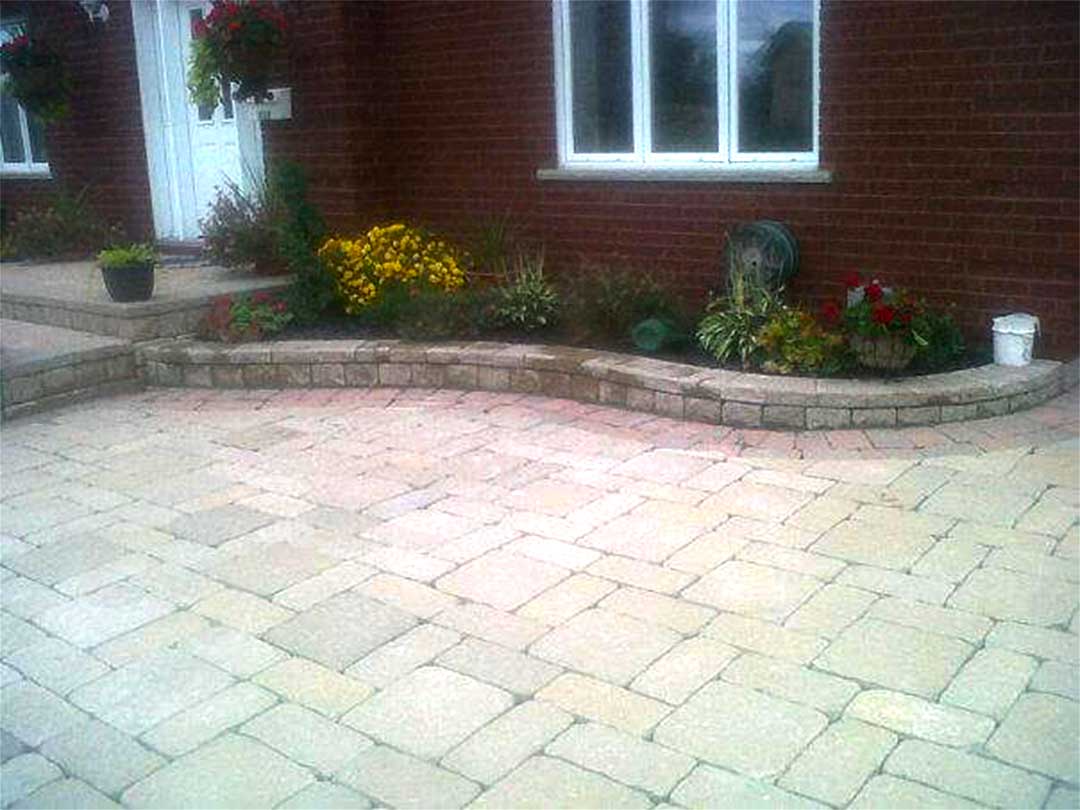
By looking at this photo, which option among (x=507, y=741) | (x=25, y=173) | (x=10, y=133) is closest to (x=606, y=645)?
(x=507, y=741)

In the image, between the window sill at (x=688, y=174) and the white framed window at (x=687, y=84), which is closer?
the window sill at (x=688, y=174)

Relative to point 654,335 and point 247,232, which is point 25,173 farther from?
point 654,335

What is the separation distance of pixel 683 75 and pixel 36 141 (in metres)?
8.22

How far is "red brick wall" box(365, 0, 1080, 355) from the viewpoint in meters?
5.82

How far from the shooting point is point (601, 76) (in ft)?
25.7

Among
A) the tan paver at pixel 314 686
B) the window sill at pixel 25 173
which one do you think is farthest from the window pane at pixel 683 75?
the window sill at pixel 25 173

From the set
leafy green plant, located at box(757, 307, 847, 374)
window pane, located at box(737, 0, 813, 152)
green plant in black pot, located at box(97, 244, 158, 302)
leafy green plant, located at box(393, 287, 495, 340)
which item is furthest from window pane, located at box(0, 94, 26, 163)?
leafy green plant, located at box(757, 307, 847, 374)

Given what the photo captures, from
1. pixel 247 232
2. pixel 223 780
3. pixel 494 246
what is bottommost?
pixel 223 780

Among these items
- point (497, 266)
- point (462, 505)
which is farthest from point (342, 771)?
point (497, 266)

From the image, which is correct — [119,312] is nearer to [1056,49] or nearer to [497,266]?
→ [497,266]

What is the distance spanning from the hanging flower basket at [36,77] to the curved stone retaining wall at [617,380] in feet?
15.0

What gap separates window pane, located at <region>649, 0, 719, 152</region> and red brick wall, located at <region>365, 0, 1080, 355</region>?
40cm

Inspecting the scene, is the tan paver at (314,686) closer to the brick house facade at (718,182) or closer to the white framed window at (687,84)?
the brick house facade at (718,182)

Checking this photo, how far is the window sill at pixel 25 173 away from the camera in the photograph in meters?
11.9
